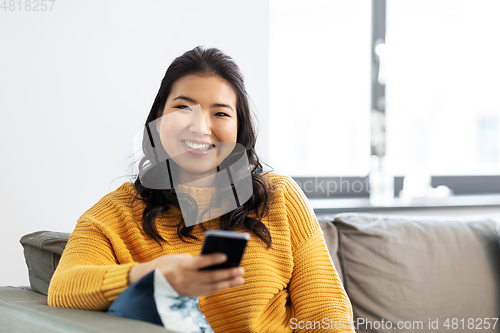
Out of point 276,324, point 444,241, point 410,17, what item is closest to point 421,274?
point 444,241

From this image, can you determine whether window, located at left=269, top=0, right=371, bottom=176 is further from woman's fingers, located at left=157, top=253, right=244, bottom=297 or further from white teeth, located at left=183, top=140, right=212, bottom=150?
woman's fingers, located at left=157, top=253, right=244, bottom=297

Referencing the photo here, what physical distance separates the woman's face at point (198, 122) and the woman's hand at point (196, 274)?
0.36 metres

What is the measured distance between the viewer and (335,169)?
211cm

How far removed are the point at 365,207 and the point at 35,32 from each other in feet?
4.70

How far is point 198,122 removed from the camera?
98cm

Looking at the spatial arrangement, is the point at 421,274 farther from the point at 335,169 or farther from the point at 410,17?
the point at 410,17

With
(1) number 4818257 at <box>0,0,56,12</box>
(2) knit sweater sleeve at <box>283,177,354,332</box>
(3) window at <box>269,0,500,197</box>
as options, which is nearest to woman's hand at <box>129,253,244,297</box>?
(2) knit sweater sleeve at <box>283,177,354,332</box>

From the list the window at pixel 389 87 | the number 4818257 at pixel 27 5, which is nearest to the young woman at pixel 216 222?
the number 4818257 at pixel 27 5

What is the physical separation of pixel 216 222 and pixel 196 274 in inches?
16.2

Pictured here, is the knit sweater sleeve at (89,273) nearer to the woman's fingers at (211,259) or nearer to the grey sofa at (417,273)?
the woman's fingers at (211,259)

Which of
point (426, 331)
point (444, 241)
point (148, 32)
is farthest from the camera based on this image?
A: point (148, 32)

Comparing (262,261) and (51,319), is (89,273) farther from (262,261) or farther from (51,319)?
(262,261)

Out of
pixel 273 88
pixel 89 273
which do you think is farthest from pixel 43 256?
pixel 273 88

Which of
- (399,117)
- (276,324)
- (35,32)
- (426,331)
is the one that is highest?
(35,32)
